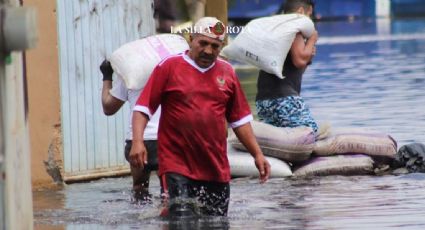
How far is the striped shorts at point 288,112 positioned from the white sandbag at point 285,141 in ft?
0.49

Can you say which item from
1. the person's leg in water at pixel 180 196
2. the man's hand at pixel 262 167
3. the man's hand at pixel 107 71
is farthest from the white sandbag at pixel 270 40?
the person's leg in water at pixel 180 196

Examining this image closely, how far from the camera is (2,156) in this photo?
248 inches

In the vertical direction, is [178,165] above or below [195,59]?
below

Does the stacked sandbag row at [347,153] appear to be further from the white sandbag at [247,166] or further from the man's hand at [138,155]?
the man's hand at [138,155]

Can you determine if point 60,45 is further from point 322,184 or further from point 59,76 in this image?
point 322,184

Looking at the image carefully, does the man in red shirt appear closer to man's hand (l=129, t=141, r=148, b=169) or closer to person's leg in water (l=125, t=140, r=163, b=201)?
man's hand (l=129, t=141, r=148, b=169)

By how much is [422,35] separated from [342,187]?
108 ft

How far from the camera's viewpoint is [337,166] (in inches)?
523

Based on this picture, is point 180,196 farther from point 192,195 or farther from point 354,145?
point 354,145

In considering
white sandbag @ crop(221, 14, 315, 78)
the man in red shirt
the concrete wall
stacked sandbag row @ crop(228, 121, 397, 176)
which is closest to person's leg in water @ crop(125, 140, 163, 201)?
the man in red shirt

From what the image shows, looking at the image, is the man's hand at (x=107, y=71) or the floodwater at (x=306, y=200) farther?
the man's hand at (x=107, y=71)

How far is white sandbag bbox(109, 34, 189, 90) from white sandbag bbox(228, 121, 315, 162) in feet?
7.20

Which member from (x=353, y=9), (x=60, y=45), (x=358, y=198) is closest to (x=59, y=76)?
(x=60, y=45)

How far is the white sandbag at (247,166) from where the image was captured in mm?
13125
